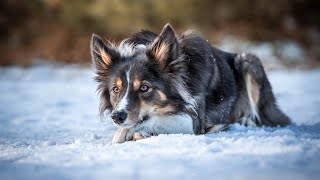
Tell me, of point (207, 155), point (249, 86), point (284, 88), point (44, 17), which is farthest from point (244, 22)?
point (207, 155)

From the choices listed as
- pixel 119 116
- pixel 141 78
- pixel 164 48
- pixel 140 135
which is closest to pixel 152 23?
pixel 164 48

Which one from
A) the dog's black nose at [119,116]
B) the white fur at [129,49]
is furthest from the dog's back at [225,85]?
the dog's black nose at [119,116]

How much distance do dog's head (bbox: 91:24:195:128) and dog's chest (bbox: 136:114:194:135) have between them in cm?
9

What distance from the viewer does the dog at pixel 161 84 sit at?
5625 mm

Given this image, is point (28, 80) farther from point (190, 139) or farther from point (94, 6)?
point (190, 139)

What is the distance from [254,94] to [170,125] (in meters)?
2.08

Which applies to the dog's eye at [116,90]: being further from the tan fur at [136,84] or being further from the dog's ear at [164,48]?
the dog's ear at [164,48]

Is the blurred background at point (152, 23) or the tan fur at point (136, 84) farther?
the blurred background at point (152, 23)

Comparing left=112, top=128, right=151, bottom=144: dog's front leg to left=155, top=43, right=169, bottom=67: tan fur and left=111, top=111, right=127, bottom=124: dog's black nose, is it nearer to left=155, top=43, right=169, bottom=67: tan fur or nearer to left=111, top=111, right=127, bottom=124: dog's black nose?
left=111, top=111, right=127, bottom=124: dog's black nose

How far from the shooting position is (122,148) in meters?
4.67

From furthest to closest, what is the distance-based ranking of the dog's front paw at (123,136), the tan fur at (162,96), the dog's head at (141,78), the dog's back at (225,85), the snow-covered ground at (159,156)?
the dog's back at (225,85)
the tan fur at (162,96)
the dog's front paw at (123,136)
the dog's head at (141,78)
the snow-covered ground at (159,156)

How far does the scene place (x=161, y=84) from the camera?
5.80 meters

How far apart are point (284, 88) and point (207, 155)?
961cm

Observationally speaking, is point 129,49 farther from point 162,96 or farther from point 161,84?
point 162,96
